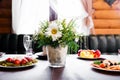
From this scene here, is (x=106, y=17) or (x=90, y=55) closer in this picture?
(x=90, y=55)

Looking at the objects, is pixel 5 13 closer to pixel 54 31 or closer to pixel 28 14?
pixel 28 14

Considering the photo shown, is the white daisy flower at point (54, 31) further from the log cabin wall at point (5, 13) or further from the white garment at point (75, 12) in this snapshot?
the log cabin wall at point (5, 13)

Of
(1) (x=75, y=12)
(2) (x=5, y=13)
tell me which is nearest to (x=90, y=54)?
(1) (x=75, y=12)

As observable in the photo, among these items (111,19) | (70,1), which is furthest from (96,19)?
(70,1)

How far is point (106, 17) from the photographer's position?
4.45 m

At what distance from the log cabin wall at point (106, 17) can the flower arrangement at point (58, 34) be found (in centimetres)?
287

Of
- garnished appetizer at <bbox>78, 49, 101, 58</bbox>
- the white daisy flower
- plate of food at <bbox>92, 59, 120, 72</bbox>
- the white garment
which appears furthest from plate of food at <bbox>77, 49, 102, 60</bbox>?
the white garment

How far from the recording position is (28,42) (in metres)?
2.34

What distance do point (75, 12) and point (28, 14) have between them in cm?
88

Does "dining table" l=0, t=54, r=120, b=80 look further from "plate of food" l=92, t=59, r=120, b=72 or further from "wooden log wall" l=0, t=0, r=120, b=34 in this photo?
"wooden log wall" l=0, t=0, r=120, b=34

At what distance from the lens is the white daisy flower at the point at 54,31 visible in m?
1.55

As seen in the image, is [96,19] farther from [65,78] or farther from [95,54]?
[65,78]

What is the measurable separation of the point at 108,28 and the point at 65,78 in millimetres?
3286

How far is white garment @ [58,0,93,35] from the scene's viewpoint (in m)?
4.20
